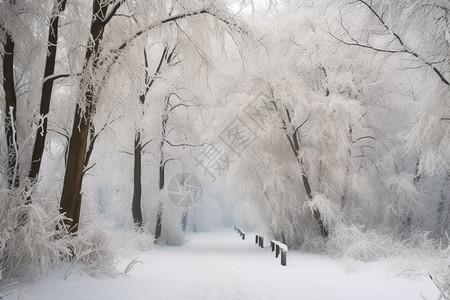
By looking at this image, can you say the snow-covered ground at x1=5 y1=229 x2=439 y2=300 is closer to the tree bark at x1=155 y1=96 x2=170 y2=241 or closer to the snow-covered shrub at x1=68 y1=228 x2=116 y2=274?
the snow-covered shrub at x1=68 y1=228 x2=116 y2=274

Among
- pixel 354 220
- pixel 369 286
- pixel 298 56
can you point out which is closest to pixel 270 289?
pixel 369 286

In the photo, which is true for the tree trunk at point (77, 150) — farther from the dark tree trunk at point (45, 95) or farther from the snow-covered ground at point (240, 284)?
the snow-covered ground at point (240, 284)

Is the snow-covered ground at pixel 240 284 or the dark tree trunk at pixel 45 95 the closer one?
the snow-covered ground at pixel 240 284

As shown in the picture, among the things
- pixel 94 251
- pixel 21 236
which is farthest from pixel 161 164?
pixel 21 236

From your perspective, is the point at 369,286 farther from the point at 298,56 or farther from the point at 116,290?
the point at 298,56

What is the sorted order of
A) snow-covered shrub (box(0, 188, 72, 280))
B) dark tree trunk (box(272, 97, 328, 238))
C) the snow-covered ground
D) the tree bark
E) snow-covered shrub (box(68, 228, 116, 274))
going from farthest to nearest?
1. the tree bark
2. dark tree trunk (box(272, 97, 328, 238))
3. snow-covered shrub (box(68, 228, 116, 274))
4. the snow-covered ground
5. snow-covered shrub (box(0, 188, 72, 280))

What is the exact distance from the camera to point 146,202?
18.0 metres

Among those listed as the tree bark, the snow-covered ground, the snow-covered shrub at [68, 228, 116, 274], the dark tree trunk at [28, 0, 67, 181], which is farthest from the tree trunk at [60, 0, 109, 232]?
the tree bark

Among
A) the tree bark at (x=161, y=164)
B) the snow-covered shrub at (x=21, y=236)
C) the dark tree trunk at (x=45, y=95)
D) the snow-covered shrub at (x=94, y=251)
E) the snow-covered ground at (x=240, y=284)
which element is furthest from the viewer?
the tree bark at (x=161, y=164)

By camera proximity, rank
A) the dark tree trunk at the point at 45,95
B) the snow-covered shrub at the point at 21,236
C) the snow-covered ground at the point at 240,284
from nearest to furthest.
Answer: the snow-covered shrub at the point at 21,236
the snow-covered ground at the point at 240,284
the dark tree trunk at the point at 45,95

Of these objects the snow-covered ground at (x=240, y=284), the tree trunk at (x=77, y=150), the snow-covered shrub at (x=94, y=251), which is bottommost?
the snow-covered ground at (x=240, y=284)

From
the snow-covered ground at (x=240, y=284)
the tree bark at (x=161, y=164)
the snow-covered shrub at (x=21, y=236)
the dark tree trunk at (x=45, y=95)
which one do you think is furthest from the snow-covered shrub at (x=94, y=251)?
the tree bark at (x=161, y=164)

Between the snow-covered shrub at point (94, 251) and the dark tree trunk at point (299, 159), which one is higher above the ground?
the dark tree trunk at point (299, 159)

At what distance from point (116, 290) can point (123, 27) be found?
4609 mm
